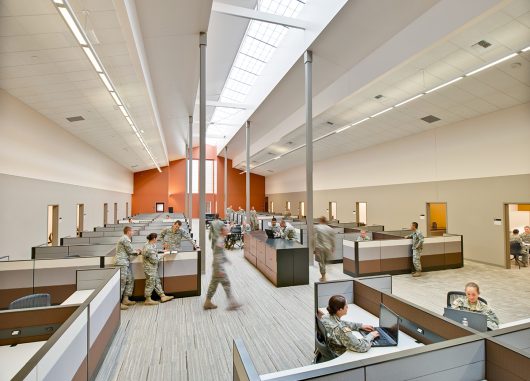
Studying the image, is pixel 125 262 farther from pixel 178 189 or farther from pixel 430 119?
pixel 178 189

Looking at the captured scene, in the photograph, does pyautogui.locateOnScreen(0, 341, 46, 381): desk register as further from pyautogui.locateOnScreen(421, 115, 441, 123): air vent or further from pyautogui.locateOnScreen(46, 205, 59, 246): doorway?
pyautogui.locateOnScreen(421, 115, 441, 123): air vent

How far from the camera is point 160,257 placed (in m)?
5.42

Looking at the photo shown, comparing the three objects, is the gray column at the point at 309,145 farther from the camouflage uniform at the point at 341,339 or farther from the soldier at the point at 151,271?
the camouflage uniform at the point at 341,339

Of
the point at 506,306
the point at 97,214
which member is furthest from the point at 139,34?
the point at 97,214

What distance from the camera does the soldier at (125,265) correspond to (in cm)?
510

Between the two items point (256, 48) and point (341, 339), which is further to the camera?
point (256, 48)

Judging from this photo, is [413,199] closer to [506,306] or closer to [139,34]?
[506,306]

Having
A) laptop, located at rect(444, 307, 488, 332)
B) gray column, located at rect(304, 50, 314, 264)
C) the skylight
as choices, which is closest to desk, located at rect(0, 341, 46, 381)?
laptop, located at rect(444, 307, 488, 332)

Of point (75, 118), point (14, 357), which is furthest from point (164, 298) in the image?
point (75, 118)

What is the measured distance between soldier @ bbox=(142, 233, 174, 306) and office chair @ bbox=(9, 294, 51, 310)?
1798 mm

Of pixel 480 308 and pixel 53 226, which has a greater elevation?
pixel 53 226

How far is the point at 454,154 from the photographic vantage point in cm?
925

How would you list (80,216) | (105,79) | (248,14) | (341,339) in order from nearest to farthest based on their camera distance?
(341,339)
(105,79)
(248,14)
(80,216)

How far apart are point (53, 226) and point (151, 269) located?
6.29 meters
